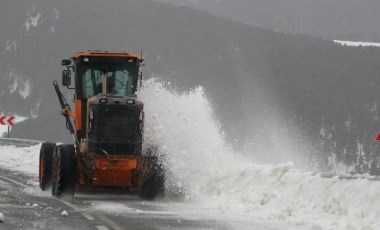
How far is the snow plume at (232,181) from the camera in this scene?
379 inches

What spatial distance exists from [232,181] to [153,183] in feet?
4.61

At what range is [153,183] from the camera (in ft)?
43.7

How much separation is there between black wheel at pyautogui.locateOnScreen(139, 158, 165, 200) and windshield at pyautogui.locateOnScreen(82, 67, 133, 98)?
1.75 m

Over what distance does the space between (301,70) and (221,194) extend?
531 ft

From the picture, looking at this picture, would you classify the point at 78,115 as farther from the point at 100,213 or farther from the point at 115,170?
the point at 100,213

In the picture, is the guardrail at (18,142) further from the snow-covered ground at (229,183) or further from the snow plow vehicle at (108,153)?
the snow plow vehicle at (108,153)

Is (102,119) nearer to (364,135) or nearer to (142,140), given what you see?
(142,140)

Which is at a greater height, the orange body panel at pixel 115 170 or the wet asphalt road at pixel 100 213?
the orange body panel at pixel 115 170

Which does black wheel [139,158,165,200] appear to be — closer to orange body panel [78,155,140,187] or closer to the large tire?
orange body panel [78,155,140,187]

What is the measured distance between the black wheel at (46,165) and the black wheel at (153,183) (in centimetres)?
200

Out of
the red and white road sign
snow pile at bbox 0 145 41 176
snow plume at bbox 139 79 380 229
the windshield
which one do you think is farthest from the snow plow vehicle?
the red and white road sign

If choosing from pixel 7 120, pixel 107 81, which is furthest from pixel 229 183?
pixel 7 120

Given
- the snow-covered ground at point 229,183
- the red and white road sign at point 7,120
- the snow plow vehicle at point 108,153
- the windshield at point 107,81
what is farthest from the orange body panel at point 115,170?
the red and white road sign at point 7,120

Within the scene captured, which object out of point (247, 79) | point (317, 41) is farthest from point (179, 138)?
point (317, 41)
